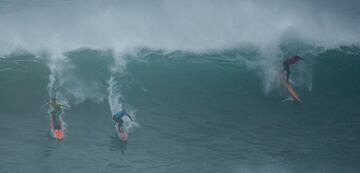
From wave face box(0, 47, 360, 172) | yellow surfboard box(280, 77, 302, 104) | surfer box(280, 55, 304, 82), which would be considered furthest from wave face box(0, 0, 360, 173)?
surfer box(280, 55, 304, 82)

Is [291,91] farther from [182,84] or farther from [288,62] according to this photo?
[182,84]

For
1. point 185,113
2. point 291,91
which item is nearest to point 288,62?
point 291,91

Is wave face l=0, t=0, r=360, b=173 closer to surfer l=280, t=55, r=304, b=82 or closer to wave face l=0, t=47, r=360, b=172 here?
wave face l=0, t=47, r=360, b=172

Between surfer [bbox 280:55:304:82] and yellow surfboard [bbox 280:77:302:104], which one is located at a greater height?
surfer [bbox 280:55:304:82]

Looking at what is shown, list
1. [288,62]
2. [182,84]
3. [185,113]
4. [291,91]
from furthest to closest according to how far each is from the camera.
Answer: [182,84] < [291,91] < [288,62] < [185,113]

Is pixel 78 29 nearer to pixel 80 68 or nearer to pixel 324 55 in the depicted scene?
pixel 80 68

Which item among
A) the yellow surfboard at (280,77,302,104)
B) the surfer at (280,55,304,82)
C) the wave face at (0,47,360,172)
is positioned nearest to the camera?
the wave face at (0,47,360,172)

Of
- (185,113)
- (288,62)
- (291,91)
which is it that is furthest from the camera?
(291,91)

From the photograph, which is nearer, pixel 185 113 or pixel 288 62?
pixel 185 113

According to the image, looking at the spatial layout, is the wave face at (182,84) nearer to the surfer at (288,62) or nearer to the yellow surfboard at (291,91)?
the yellow surfboard at (291,91)
